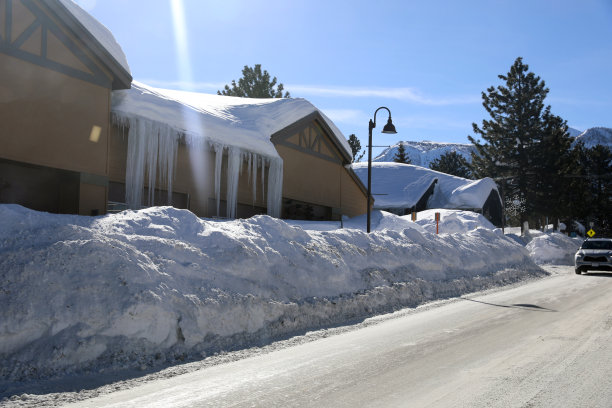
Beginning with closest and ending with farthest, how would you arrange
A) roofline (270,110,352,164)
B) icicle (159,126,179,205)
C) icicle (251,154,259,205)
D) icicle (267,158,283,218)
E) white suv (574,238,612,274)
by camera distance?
1. icicle (159,126,179,205)
2. white suv (574,238,612,274)
3. icicle (251,154,259,205)
4. icicle (267,158,283,218)
5. roofline (270,110,352,164)

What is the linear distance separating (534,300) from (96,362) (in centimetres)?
948

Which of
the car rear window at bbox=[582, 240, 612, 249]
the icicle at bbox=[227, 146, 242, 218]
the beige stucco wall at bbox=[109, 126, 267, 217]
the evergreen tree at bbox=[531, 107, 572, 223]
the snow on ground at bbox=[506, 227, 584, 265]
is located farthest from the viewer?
the evergreen tree at bbox=[531, 107, 572, 223]

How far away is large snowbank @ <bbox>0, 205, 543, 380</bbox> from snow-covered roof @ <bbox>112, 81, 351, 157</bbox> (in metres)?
9.04

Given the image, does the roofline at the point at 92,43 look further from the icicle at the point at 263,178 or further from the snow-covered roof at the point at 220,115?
the icicle at the point at 263,178

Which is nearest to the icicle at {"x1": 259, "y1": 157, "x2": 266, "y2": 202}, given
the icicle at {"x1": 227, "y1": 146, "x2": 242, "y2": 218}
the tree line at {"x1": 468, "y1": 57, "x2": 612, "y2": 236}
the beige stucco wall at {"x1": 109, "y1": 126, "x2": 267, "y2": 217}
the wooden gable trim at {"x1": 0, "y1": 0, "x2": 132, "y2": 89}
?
the icicle at {"x1": 227, "y1": 146, "x2": 242, "y2": 218}

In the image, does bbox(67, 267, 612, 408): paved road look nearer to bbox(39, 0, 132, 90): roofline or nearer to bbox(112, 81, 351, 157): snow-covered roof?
bbox(39, 0, 132, 90): roofline

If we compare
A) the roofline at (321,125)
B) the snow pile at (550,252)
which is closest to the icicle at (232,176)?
the roofline at (321,125)

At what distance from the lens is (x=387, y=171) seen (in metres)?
56.2

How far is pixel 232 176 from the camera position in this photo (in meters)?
21.0

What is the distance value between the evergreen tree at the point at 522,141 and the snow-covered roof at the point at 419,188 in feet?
10.1

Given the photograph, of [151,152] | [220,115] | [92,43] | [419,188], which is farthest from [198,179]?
[419,188]

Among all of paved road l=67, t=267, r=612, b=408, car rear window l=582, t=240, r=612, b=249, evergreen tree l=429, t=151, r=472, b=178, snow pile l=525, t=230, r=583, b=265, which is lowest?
snow pile l=525, t=230, r=583, b=265

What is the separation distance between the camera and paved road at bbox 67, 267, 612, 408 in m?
4.55

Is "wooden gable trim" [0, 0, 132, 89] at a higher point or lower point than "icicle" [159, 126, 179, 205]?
higher
